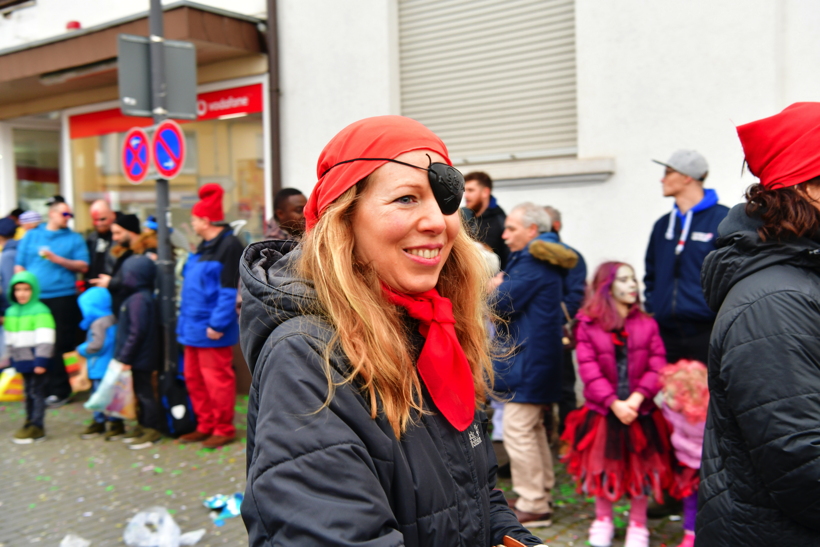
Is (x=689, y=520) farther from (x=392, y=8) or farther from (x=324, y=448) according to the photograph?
(x=392, y=8)

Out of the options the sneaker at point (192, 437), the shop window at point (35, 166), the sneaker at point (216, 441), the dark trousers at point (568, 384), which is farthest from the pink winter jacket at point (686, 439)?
the shop window at point (35, 166)

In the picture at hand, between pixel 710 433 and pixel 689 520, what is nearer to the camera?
pixel 710 433

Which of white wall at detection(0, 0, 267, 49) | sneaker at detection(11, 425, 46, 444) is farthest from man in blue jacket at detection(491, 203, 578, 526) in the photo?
white wall at detection(0, 0, 267, 49)

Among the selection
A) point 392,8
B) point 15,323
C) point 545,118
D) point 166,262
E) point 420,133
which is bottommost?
point 15,323

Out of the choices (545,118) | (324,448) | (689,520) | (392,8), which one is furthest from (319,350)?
(392,8)

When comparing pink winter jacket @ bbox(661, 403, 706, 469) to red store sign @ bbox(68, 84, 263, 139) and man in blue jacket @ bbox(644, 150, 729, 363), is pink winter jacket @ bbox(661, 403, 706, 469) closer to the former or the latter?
man in blue jacket @ bbox(644, 150, 729, 363)

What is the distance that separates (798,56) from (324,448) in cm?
584

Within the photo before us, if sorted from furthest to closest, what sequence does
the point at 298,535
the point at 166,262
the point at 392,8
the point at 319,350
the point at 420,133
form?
the point at 392,8 → the point at 166,262 → the point at 420,133 → the point at 319,350 → the point at 298,535

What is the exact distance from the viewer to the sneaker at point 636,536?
4.15 meters

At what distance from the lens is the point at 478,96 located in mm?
7898

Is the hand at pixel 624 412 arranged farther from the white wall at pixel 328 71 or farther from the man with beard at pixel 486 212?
the white wall at pixel 328 71

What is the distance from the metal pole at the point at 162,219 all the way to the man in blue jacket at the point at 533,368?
3444mm

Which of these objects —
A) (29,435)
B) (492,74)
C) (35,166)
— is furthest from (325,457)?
(35,166)

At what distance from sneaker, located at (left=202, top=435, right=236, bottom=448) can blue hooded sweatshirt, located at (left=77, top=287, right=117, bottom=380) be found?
1.46 m
